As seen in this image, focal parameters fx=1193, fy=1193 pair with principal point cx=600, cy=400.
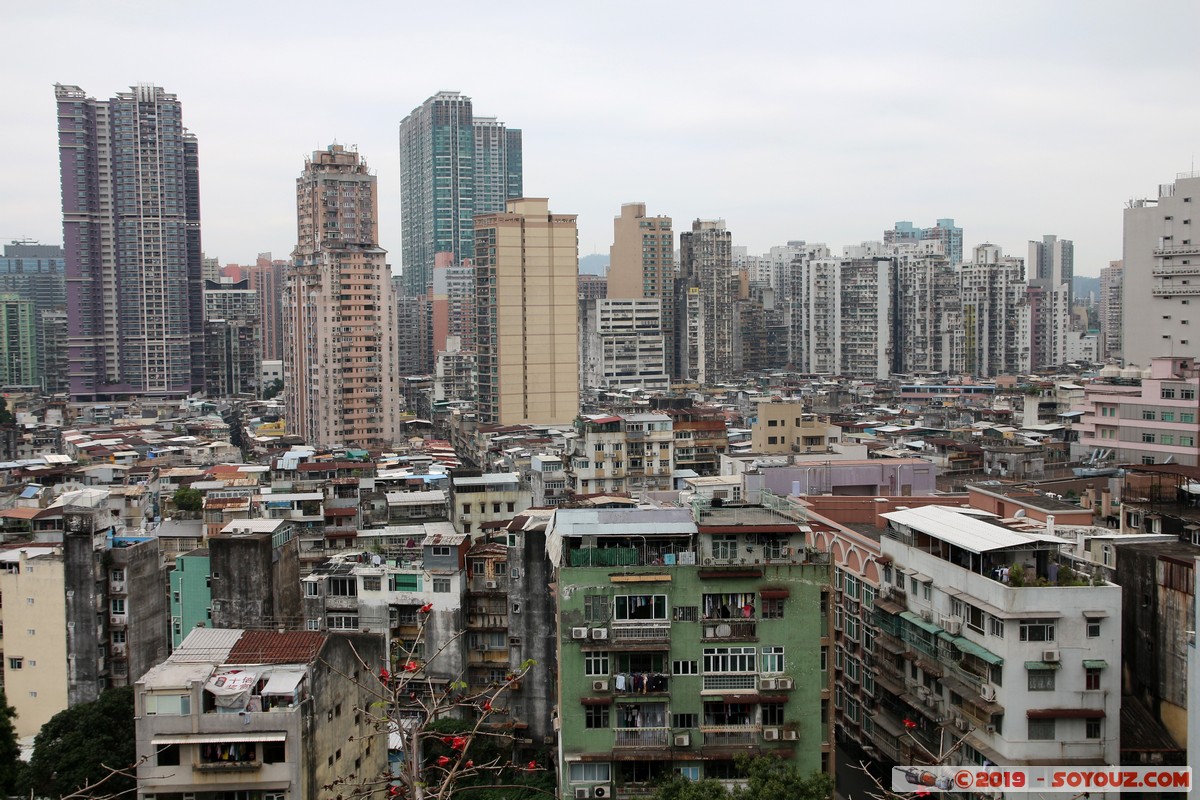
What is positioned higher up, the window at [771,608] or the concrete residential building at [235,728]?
the window at [771,608]

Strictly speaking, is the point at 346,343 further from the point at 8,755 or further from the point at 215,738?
the point at 215,738

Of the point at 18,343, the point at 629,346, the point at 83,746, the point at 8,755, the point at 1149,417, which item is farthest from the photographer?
the point at 18,343

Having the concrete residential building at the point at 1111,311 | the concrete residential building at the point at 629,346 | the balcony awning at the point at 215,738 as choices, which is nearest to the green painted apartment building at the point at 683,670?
the balcony awning at the point at 215,738

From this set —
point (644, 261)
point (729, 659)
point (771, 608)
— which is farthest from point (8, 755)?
point (644, 261)

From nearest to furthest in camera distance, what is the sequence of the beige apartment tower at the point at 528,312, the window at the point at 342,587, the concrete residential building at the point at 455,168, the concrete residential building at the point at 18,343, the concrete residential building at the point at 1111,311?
the window at the point at 342,587 → the beige apartment tower at the point at 528,312 → the concrete residential building at the point at 18,343 → the concrete residential building at the point at 1111,311 → the concrete residential building at the point at 455,168

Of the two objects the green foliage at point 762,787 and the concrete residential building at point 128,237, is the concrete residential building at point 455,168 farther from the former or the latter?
the green foliage at point 762,787

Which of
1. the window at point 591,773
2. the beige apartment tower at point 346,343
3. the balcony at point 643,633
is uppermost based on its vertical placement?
the beige apartment tower at point 346,343

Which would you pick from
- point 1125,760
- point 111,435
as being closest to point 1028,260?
point 111,435

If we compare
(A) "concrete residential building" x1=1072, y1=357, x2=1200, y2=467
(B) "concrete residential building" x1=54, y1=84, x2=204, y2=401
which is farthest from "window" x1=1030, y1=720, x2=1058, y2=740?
(B) "concrete residential building" x1=54, y1=84, x2=204, y2=401
